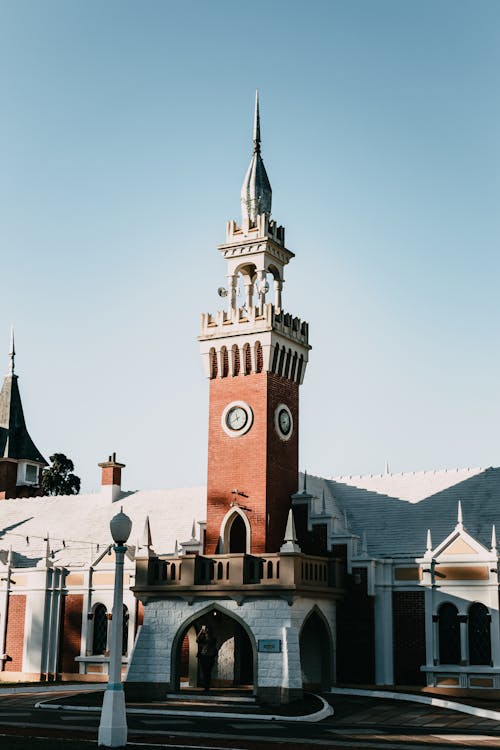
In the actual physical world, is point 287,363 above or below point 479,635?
above

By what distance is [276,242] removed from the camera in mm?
40156

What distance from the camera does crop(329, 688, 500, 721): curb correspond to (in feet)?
91.3

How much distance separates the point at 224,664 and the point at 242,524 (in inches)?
204

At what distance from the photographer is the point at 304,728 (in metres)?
25.2

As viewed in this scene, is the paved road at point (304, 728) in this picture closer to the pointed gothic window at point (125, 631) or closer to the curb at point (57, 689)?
the curb at point (57, 689)

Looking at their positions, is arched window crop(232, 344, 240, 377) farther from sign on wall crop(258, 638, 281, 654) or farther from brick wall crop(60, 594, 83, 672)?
brick wall crop(60, 594, 83, 672)

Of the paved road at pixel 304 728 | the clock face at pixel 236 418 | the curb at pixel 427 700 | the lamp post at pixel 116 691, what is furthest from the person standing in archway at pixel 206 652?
the lamp post at pixel 116 691

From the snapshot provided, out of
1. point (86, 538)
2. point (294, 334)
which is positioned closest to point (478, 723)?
point (294, 334)

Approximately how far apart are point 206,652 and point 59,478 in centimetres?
4885

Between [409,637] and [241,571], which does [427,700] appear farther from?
[241,571]

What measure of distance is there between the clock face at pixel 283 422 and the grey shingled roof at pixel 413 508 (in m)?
3.06

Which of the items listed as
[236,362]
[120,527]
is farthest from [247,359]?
[120,527]

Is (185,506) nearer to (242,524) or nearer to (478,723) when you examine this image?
(242,524)

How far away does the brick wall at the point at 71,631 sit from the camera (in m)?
43.2
